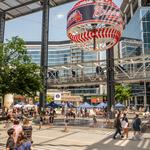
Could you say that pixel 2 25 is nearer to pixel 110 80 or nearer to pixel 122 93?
pixel 110 80

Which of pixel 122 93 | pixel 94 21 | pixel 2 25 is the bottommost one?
pixel 122 93

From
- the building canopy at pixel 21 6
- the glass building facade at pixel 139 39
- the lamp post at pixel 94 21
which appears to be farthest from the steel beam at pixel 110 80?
the glass building facade at pixel 139 39

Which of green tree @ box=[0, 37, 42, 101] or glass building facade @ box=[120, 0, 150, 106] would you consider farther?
glass building facade @ box=[120, 0, 150, 106]

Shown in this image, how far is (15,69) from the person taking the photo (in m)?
16.5

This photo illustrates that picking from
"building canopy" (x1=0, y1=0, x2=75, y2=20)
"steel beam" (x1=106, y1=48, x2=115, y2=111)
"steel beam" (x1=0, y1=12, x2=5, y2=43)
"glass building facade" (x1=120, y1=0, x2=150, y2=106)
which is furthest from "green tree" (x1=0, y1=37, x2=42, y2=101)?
"glass building facade" (x1=120, y1=0, x2=150, y2=106)

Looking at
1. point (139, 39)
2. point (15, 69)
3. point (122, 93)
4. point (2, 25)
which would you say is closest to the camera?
point (15, 69)

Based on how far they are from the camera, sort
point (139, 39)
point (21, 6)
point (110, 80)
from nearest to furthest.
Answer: point (110, 80)
point (21, 6)
point (139, 39)

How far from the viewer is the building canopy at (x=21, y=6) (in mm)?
40188

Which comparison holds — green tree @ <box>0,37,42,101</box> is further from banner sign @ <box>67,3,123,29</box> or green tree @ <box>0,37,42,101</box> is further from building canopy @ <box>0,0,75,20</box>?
building canopy @ <box>0,0,75,20</box>

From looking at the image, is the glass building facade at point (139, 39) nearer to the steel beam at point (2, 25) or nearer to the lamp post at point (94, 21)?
the steel beam at point (2, 25)

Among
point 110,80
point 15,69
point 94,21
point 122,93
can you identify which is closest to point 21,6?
point 110,80

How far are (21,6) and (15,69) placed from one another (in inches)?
1073

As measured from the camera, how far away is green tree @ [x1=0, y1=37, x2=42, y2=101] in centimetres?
1612

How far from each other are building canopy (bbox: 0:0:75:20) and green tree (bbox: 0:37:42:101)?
81.0 feet
